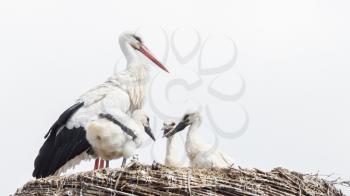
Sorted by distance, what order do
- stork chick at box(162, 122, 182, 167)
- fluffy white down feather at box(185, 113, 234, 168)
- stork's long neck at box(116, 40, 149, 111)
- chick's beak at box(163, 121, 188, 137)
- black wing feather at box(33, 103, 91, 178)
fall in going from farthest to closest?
chick's beak at box(163, 121, 188, 137) → stork's long neck at box(116, 40, 149, 111) → stork chick at box(162, 122, 182, 167) → black wing feather at box(33, 103, 91, 178) → fluffy white down feather at box(185, 113, 234, 168)

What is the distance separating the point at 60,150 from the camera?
7.83 m

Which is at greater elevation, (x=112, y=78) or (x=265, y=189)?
(x=112, y=78)

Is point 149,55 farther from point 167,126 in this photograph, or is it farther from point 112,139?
point 112,139

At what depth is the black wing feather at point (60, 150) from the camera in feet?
25.4

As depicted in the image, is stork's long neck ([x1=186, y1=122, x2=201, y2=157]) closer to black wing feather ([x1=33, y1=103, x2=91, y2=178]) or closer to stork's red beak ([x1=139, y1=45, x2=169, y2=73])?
stork's red beak ([x1=139, y1=45, x2=169, y2=73])

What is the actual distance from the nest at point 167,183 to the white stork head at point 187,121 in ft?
8.01

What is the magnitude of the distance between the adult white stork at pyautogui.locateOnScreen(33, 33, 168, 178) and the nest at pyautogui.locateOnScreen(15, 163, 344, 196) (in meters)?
1.75

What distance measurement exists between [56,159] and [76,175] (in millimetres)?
2179

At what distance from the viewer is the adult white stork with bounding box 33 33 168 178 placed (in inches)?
305

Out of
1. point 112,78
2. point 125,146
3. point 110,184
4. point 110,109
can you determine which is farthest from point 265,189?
point 112,78

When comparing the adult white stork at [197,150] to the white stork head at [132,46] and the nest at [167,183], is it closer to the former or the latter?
the white stork head at [132,46]

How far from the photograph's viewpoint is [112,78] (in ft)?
27.1

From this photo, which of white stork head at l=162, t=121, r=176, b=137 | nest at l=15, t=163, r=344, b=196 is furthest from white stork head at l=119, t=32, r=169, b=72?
nest at l=15, t=163, r=344, b=196

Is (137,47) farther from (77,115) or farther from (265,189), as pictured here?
(265,189)
